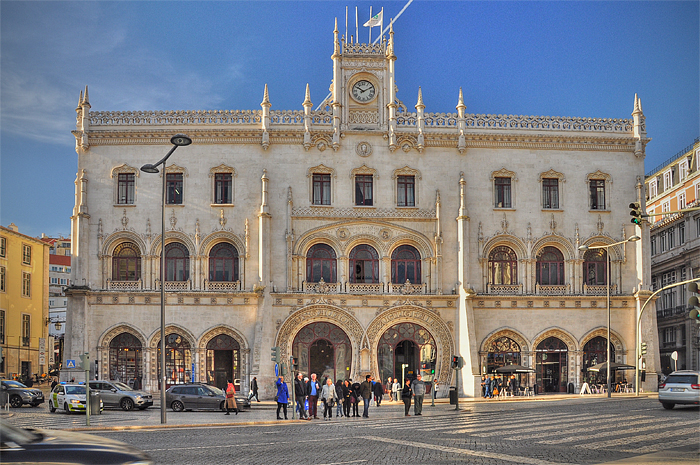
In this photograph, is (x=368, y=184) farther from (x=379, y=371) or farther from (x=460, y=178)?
(x=379, y=371)

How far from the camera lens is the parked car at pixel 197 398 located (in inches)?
1423

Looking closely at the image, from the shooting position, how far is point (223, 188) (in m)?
48.2

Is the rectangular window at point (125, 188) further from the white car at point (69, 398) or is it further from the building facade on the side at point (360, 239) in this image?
the white car at point (69, 398)

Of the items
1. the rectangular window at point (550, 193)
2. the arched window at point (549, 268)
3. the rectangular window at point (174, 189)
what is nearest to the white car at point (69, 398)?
the rectangular window at point (174, 189)

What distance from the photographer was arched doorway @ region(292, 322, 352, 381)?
154ft

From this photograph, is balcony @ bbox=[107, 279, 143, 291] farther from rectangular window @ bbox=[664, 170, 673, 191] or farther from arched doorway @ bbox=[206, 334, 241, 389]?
rectangular window @ bbox=[664, 170, 673, 191]

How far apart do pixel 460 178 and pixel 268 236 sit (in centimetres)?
1234

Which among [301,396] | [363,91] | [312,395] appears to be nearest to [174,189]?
[363,91]

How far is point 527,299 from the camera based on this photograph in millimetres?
47875

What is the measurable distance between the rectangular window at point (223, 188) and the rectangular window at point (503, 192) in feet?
54.1

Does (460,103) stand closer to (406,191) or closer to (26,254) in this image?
(406,191)

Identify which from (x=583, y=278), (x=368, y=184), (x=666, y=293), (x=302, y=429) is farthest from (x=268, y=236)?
(x=666, y=293)

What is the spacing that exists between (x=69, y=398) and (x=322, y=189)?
2030cm

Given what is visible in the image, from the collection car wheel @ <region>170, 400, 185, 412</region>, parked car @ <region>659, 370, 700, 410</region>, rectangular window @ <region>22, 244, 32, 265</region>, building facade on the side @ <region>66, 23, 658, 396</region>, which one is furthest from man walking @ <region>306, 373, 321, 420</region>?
rectangular window @ <region>22, 244, 32, 265</region>
